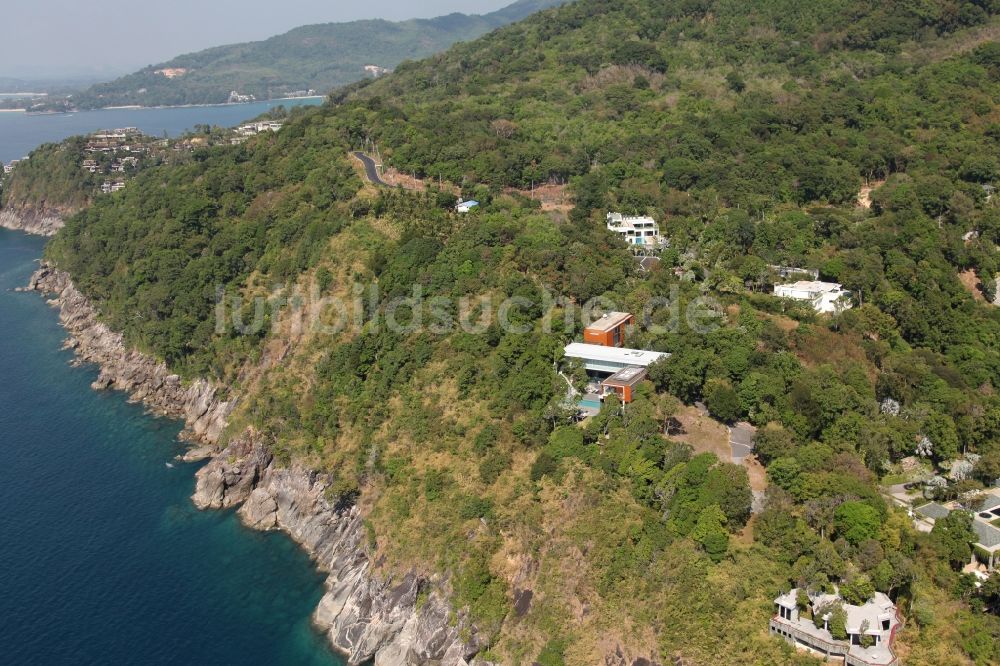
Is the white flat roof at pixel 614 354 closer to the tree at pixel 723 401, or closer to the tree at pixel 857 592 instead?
the tree at pixel 723 401

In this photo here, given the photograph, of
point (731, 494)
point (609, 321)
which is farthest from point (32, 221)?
point (731, 494)

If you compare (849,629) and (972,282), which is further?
(972,282)

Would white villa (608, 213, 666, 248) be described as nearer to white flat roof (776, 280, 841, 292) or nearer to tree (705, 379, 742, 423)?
white flat roof (776, 280, 841, 292)

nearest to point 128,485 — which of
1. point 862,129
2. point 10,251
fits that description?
point 862,129

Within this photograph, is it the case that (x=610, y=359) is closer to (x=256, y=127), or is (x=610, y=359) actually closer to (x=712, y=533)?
(x=712, y=533)

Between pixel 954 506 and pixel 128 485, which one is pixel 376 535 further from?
pixel 954 506

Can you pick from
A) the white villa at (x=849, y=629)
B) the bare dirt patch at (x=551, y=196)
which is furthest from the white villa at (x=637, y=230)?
the white villa at (x=849, y=629)
